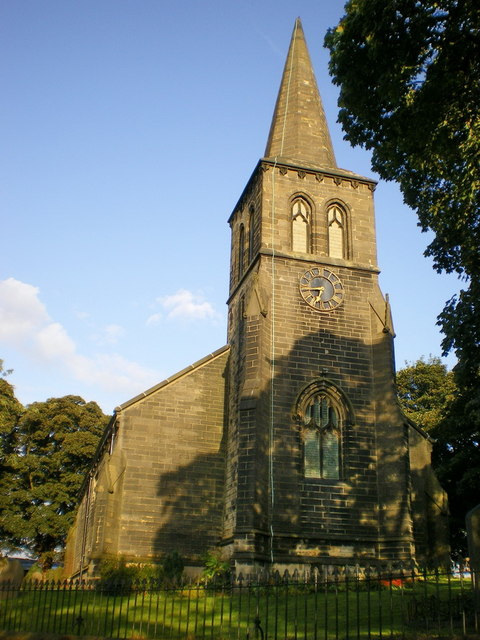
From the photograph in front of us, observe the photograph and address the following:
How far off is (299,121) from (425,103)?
14964 mm

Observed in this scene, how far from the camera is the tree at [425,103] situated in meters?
13.4

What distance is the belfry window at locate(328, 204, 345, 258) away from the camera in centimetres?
2559

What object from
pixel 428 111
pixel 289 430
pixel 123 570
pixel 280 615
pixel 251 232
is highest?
pixel 251 232

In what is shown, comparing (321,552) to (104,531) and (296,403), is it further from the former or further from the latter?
(104,531)

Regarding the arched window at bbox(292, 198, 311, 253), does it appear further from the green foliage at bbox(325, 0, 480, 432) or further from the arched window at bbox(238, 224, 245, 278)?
the green foliage at bbox(325, 0, 480, 432)

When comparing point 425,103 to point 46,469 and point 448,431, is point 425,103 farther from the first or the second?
point 46,469

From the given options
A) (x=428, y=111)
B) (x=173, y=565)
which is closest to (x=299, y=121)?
(x=428, y=111)

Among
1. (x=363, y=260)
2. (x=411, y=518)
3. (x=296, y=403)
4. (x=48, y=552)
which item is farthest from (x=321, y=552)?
(x=48, y=552)

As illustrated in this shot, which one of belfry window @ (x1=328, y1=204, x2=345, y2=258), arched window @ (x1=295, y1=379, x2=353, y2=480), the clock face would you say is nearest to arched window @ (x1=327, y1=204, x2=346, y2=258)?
belfry window @ (x1=328, y1=204, x2=345, y2=258)

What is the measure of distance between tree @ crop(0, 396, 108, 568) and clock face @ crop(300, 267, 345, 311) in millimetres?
24927

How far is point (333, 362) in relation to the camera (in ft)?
76.3

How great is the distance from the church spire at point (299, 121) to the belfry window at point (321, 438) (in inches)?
388

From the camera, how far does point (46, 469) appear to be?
43906 millimetres

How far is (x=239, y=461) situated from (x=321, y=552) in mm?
3728
